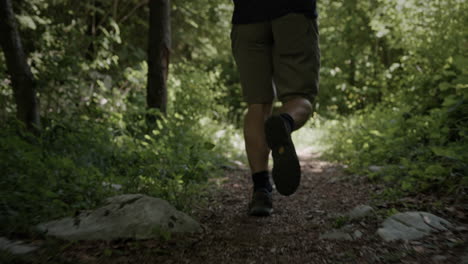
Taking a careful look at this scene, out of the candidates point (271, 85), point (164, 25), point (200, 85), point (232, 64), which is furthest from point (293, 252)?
point (232, 64)

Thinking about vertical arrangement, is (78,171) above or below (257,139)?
below

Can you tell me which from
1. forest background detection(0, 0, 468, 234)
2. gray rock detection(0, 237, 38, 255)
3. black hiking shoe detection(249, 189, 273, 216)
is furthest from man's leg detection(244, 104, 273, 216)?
gray rock detection(0, 237, 38, 255)

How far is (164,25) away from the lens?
5203 mm

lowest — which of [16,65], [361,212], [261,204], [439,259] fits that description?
[261,204]

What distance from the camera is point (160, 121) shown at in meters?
4.84

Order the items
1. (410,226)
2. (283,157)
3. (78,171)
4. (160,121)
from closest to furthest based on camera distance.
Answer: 1. (410,226)
2. (283,157)
3. (78,171)
4. (160,121)

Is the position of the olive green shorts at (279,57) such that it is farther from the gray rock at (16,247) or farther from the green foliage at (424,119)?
the gray rock at (16,247)

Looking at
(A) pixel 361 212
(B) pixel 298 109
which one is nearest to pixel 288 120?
(B) pixel 298 109

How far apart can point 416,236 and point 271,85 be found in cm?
135

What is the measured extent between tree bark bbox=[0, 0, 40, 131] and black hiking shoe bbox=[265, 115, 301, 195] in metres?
2.62

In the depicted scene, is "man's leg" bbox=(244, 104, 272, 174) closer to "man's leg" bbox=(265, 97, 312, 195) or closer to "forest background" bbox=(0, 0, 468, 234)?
"forest background" bbox=(0, 0, 468, 234)

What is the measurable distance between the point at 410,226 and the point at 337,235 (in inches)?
14.3

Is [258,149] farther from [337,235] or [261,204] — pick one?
[337,235]

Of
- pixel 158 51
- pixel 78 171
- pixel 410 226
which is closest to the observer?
pixel 410 226
